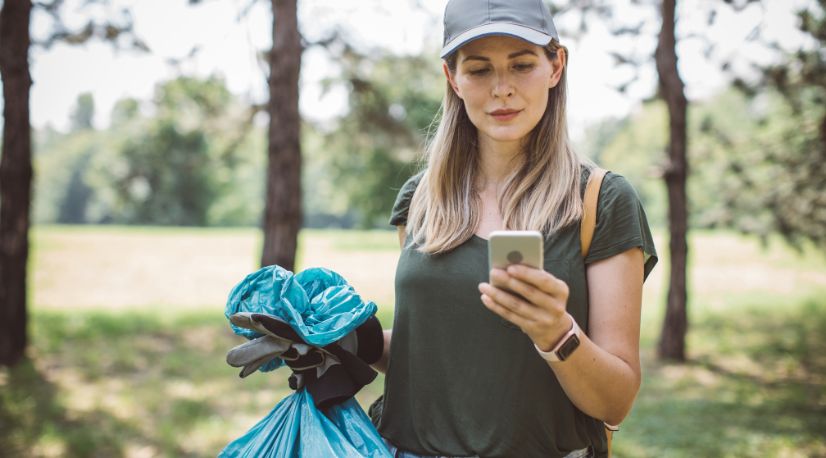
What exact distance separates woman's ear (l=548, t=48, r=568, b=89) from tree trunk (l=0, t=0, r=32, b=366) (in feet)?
21.9

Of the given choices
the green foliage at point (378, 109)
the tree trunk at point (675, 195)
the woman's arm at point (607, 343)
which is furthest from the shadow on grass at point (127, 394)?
the woman's arm at point (607, 343)

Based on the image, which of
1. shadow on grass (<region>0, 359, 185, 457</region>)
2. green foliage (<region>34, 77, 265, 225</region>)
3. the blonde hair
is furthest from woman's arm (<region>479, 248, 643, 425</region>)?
green foliage (<region>34, 77, 265, 225</region>)

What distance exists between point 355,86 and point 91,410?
559cm

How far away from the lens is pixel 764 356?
9.11 metres

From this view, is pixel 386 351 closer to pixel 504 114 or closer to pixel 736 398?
pixel 504 114

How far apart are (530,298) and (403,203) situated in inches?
30.6

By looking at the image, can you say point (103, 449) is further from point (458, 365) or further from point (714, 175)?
point (714, 175)

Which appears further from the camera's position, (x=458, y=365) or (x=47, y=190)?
(x=47, y=190)

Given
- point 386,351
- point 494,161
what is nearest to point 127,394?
point 386,351

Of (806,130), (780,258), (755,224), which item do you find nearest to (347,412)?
(806,130)

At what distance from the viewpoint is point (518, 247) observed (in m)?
1.18

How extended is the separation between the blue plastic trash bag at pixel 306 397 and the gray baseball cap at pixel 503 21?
719mm

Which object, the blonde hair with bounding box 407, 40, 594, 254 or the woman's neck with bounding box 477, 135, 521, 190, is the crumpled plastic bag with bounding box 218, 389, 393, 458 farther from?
the woman's neck with bounding box 477, 135, 521, 190

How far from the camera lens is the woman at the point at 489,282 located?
1.42 meters
